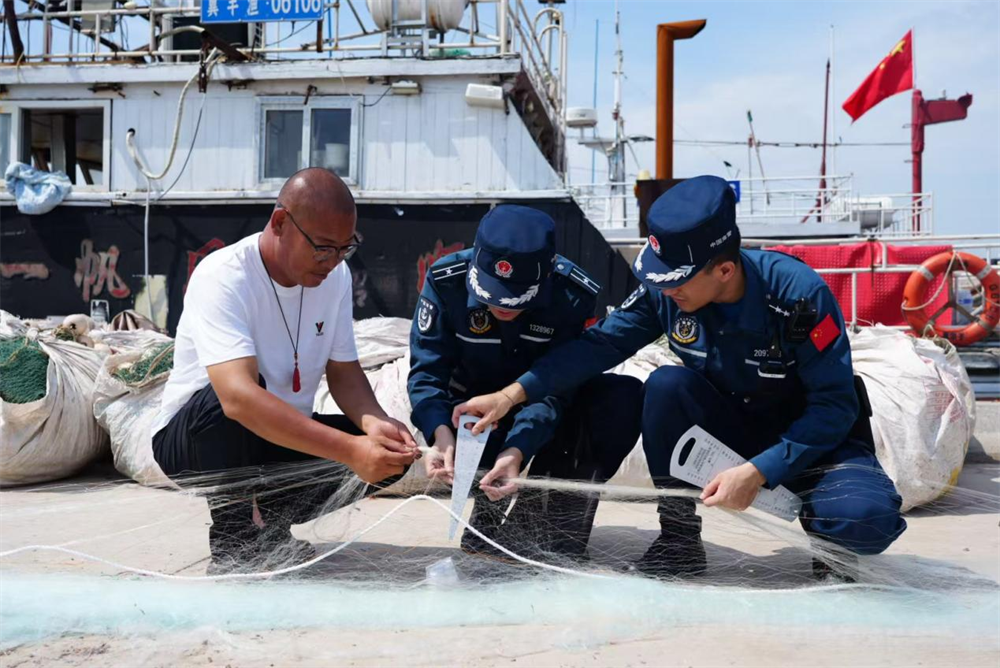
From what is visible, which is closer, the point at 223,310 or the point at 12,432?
the point at 223,310

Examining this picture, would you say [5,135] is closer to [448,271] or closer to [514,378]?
[448,271]

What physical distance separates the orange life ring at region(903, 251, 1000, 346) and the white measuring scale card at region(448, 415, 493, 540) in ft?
18.7

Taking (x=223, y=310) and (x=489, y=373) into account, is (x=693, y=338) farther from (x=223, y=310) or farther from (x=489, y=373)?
(x=223, y=310)

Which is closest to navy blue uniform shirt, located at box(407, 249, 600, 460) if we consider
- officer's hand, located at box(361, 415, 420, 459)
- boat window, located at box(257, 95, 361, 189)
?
officer's hand, located at box(361, 415, 420, 459)

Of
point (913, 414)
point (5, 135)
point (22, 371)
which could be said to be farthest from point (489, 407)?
point (5, 135)

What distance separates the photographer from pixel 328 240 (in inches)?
91.8

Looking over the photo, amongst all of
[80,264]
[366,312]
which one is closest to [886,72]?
[366,312]

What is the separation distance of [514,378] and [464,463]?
532 millimetres

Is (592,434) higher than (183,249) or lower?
lower

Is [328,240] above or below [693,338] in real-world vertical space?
above

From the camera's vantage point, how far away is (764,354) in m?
2.42

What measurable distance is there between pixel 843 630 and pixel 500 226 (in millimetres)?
1388

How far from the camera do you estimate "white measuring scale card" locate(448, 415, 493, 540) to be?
2357 millimetres

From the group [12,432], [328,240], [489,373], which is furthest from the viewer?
[12,432]
